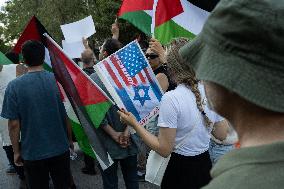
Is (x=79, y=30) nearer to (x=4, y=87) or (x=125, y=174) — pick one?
(x=4, y=87)

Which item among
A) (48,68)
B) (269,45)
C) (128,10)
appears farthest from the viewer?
(128,10)

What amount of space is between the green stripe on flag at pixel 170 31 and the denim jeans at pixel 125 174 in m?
1.24

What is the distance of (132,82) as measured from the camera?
3.13m

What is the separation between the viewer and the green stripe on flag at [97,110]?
3178mm

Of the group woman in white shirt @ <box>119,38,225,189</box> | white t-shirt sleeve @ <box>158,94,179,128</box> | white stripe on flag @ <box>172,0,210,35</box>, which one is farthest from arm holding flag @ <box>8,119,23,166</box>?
white stripe on flag @ <box>172,0,210,35</box>

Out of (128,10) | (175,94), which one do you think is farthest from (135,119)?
(128,10)

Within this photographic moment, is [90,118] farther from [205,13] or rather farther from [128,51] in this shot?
[205,13]

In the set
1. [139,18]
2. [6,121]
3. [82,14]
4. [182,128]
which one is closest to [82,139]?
[182,128]

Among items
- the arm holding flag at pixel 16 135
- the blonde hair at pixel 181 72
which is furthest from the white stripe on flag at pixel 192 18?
the arm holding flag at pixel 16 135

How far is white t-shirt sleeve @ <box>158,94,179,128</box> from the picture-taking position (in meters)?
2.55

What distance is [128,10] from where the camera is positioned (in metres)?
4.81

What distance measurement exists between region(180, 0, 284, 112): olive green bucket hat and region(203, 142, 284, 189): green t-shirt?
0.09 meters

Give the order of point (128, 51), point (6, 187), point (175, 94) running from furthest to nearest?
point (6, 187) < point (128, 51) < point (175, 94)

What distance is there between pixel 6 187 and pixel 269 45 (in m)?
5.55
